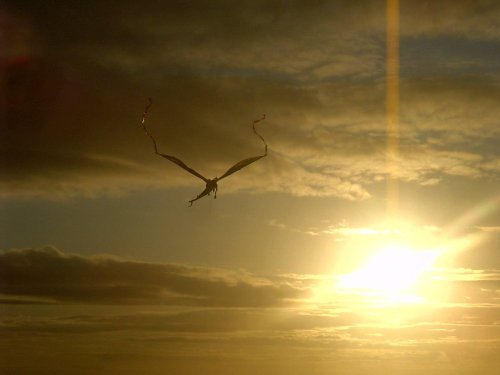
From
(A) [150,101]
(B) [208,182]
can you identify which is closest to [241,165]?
(B) [208,182]

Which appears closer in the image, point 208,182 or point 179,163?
point 179,163

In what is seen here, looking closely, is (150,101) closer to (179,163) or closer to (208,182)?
(179,163)

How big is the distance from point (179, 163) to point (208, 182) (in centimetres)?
568

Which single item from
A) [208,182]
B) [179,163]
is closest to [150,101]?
[179,163]

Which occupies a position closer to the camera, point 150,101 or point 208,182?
point 150,101

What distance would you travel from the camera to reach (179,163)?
61875 mm

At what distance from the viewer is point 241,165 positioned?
64.3 metres

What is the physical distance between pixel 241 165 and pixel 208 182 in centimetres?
393

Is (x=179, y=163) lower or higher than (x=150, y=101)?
lower

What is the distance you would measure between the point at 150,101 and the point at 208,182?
347 inches

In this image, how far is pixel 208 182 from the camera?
67125mm

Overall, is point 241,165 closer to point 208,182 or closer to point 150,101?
point 208,182

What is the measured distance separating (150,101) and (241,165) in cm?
808
